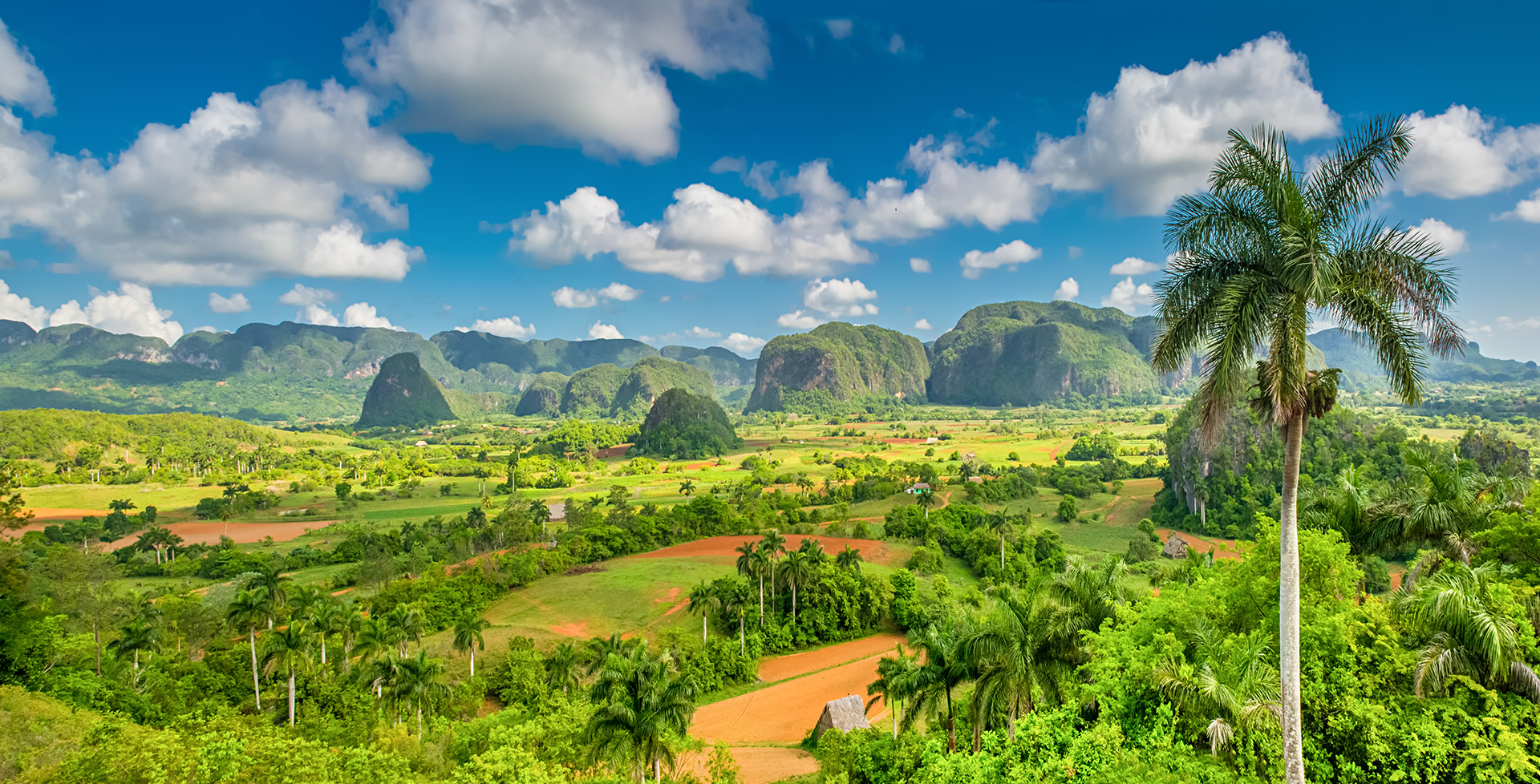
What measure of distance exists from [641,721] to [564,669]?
15323 millimetres

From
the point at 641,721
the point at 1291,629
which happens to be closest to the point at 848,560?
the point at 641,721

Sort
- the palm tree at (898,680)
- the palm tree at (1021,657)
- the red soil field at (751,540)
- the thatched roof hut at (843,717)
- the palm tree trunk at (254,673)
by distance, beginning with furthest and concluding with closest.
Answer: the red soil field at (751,540) < the palm tree trunk at (254,673) < the thatched roof hut at (843,717) < the palm tree at (898,680) < the palm tree at (1021,657)

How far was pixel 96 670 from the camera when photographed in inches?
1171

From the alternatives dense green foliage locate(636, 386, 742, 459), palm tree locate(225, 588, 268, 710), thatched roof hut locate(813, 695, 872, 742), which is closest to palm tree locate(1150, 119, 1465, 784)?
thatched roof hut locate(813, 695, 872, 742)

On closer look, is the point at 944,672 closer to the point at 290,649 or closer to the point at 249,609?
the point at 290,649

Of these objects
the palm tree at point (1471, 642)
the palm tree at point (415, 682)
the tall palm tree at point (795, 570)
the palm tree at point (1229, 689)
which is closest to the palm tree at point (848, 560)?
the tall palm tree at point (795, 570)

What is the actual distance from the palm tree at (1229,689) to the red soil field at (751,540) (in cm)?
4463

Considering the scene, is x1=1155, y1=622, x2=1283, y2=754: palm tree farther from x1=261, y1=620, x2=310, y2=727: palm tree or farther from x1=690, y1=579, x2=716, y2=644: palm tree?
x1=261, y1=620, x2=310, y2=727: palm tree

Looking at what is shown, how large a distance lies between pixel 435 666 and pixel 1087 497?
78928 mm

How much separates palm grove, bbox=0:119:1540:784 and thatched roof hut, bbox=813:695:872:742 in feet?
4.78

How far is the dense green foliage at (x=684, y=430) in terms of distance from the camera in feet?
485

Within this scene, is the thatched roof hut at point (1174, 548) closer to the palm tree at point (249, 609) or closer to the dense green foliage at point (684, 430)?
the palm tree at point (249, 609)

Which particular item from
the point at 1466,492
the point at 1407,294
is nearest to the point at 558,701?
the point at 1407,294

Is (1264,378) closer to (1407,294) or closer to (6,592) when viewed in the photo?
(1407,294)
